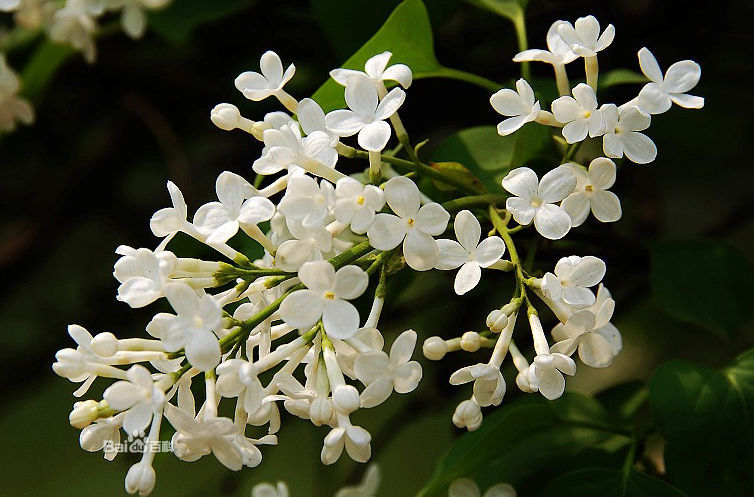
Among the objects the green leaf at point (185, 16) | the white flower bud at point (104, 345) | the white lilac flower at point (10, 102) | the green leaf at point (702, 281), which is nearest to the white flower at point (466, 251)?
the white flower bud at point (104, 345)

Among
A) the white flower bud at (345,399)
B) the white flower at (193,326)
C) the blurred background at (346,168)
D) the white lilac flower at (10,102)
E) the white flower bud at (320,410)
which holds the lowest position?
the blurred background at (346,168)

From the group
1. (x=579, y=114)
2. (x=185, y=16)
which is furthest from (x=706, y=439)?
(x=185, y=16)

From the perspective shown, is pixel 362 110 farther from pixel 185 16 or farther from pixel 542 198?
pixel 185 16

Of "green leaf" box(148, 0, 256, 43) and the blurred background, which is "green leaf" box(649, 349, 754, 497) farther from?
"green leaf" box(148, 0, 256, 43)

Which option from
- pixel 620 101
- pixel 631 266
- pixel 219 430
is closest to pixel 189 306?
pixel 219 430

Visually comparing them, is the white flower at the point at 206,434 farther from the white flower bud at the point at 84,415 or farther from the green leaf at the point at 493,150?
the green leaf at the point at 493,150
